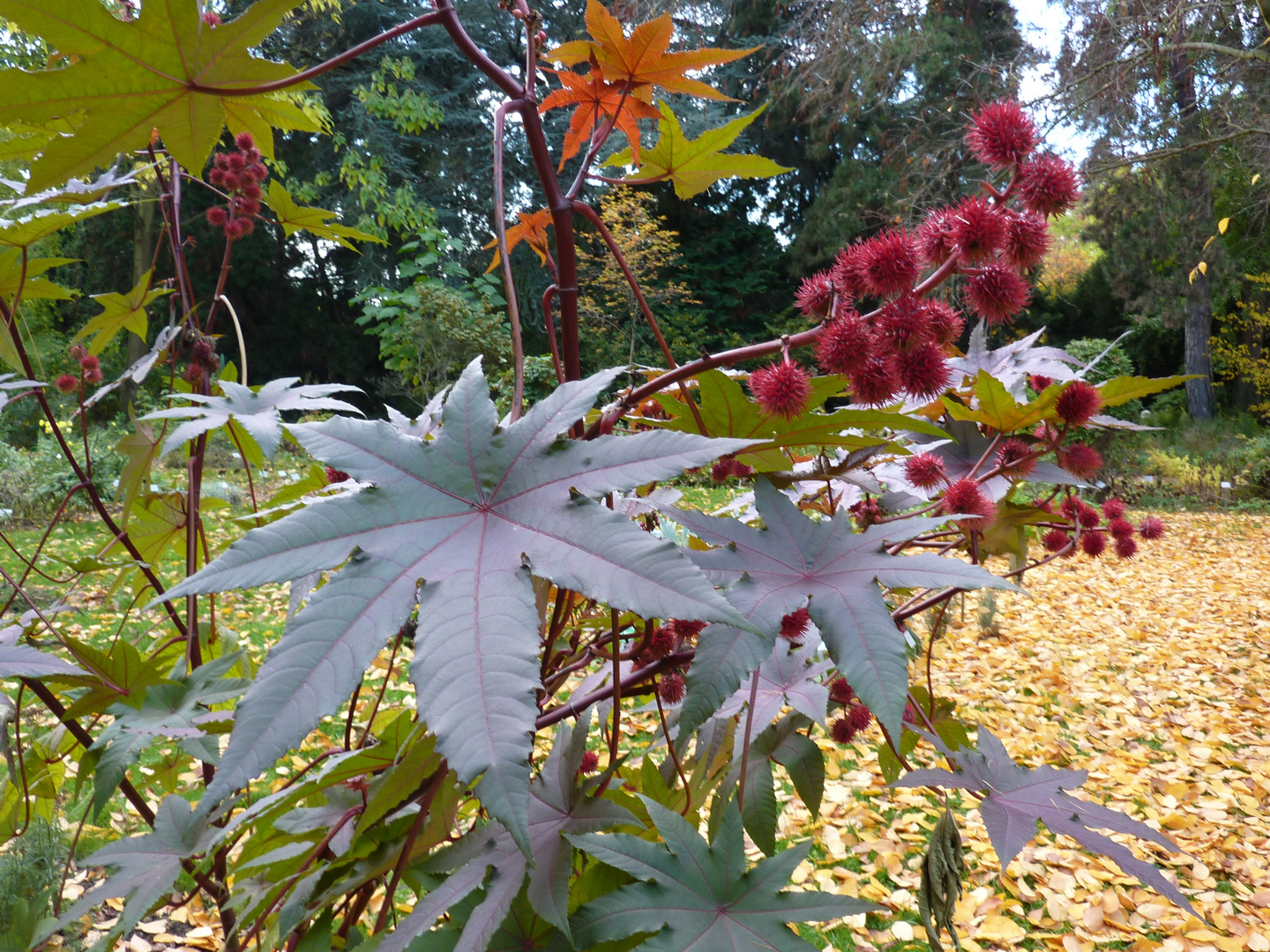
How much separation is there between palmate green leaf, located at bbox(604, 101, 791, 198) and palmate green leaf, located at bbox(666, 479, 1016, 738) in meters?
0.32

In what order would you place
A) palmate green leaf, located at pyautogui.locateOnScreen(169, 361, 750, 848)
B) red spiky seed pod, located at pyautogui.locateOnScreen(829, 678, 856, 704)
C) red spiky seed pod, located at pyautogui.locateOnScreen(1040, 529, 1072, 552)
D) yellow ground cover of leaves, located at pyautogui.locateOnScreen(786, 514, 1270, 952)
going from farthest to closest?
yellow ground cover of leaves, located at pyautogui.locateOnScreen(786, 514, 1270, 952) < red spiky seed pod, located at pyautogui.locateOnScreen(1040, 529, 1072, 552) < red spiky seed pod, located at pyautogui.locateOnScreen(829, 678, 856, 704) < palmate green leaf, located at pyautogui.locateOnScreen(169, 361, 750, 848)

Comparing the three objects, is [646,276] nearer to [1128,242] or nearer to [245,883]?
→ [1128,242]

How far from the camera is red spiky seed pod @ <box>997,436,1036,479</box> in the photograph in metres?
0.76

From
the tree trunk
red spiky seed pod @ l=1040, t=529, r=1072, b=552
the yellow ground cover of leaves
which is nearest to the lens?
red spiky seed pod @ l=1040, t=529, r=1072, b=552

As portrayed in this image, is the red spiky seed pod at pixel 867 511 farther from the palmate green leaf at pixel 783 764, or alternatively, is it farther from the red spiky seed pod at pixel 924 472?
the palmate green leaf at pixel 783 764

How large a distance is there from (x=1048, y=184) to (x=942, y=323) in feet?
0.41

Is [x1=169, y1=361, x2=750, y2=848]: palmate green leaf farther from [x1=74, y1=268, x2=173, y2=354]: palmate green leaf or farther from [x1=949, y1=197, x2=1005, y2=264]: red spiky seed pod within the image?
[x1=74, y1=268, x2=173, y2=354]: palmate green leaf

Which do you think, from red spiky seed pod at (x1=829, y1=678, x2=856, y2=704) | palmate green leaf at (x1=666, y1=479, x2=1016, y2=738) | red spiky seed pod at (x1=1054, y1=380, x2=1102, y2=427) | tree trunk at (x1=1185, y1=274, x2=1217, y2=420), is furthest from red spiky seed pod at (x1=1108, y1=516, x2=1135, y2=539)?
tree trunk at (x1=1185, y1=274, x2=1217, y2=420)

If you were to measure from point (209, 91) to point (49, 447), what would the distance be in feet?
27.3


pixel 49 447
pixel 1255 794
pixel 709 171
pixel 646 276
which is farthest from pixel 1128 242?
pixel 49 447

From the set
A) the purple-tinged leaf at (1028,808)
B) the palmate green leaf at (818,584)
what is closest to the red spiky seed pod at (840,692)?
the purple-tinged leaf at (1028,808)

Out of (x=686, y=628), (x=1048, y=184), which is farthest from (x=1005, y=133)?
(x=686, y=628)

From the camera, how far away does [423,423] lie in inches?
32.6

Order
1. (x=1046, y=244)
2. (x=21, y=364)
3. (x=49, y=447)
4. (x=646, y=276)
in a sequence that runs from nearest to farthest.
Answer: (x=1046, y=244) < (x=21, y=364) < (x=49, y=447) < (x=646, y=276)
